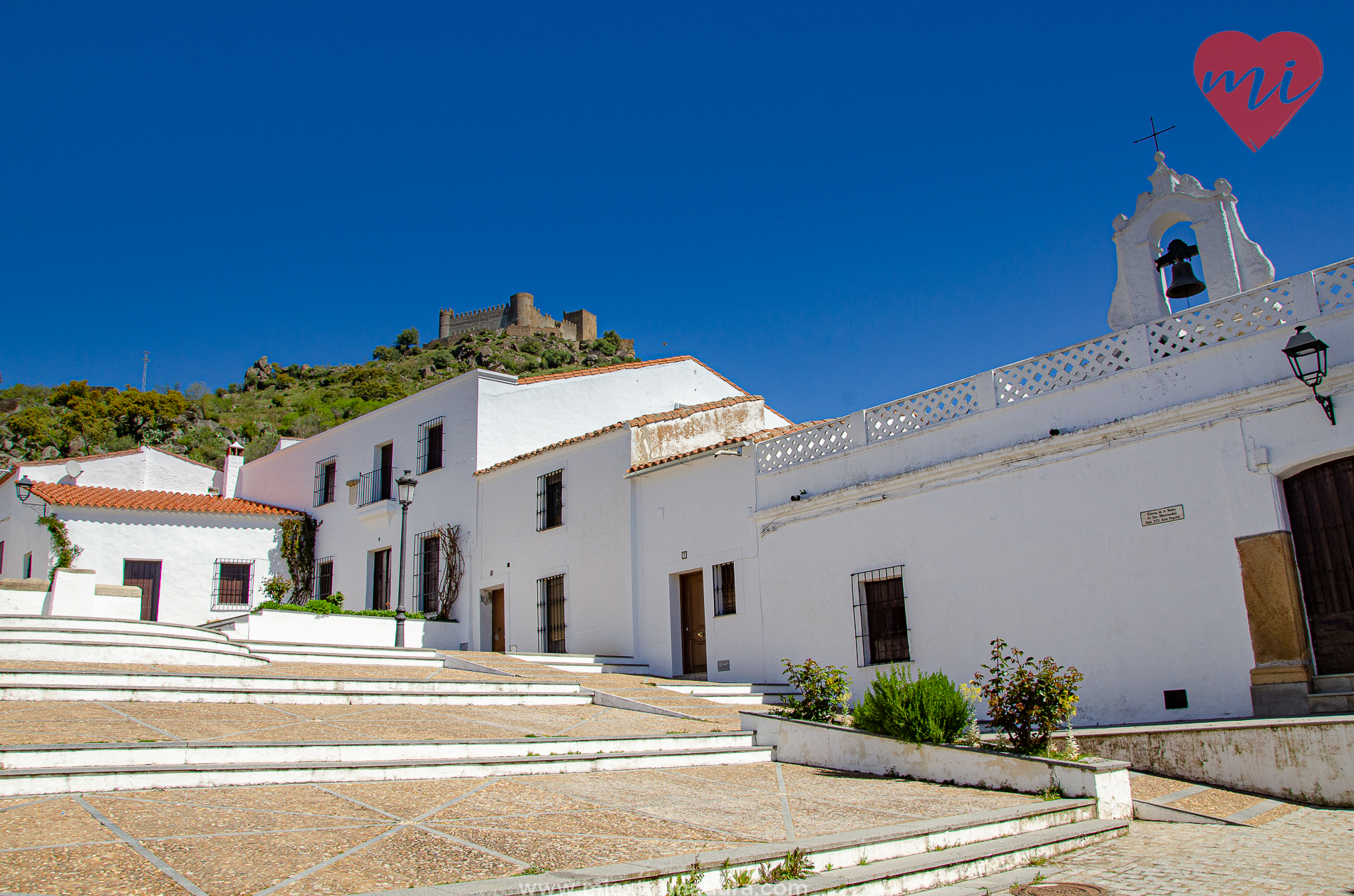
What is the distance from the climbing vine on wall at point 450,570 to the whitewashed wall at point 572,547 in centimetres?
57

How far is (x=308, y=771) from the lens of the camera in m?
5.71

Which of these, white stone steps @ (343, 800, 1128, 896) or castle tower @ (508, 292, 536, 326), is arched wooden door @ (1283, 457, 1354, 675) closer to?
white stone steps @ (343, 800, 1128, 896)

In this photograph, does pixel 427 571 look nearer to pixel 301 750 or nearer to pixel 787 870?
pixel 301 750

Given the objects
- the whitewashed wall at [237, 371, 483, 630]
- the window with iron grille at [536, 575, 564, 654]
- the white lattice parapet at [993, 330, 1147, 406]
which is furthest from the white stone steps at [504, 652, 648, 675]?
the white lattice parapet at [993, 330, 1147, 406]

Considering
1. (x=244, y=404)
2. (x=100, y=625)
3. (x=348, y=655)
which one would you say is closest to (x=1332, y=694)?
(x=348, y=655)

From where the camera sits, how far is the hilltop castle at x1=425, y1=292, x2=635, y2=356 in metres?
83.7

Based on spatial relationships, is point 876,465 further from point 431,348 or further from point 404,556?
point 431,348

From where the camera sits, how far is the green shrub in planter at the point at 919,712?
7.77 m

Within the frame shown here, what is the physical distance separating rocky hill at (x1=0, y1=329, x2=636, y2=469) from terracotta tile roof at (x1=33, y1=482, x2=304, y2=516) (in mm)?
11235

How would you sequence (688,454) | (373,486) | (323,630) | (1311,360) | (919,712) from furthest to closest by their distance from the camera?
1. (373,486)
2. (323,630)
3. (688,454)
4. (1311,360)
5. (919,712)

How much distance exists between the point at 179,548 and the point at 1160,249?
20919mm

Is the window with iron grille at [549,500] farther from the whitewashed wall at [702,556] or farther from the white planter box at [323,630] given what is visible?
the white planter box at [323,630]

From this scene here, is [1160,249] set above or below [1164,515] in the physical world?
above

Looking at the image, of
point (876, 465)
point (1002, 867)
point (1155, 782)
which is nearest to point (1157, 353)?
point (876, 465)
